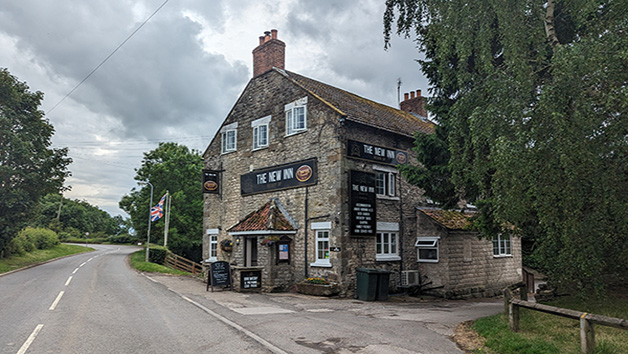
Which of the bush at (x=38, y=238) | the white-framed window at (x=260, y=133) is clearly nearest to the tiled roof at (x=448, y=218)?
the white-framed window at (x=260, y=133)

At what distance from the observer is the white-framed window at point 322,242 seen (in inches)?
670

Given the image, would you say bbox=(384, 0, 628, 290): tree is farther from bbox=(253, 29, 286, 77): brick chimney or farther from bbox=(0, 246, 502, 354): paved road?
bbox=(253, 29, 286, 77): brick chimney

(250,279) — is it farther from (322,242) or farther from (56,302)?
(56,302)

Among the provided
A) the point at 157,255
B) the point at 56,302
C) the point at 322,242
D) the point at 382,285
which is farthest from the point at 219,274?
the point at 157,255

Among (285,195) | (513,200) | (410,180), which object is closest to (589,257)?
(513,200)

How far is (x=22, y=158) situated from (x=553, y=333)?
28787 mm

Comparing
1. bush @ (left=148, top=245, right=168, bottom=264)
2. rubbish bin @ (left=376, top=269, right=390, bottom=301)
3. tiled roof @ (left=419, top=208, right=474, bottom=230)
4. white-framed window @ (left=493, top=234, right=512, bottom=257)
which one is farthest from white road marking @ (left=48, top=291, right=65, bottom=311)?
bush @ (left=148, top=245, right=168, bottom=264)

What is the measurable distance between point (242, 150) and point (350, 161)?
731cm

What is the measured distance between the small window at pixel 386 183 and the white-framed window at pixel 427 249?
2.49 m

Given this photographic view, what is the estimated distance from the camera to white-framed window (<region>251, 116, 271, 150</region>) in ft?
68.7

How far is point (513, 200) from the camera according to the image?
8078mm

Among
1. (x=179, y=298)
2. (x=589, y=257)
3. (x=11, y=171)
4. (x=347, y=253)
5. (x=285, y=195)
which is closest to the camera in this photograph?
(x=589, y=257)

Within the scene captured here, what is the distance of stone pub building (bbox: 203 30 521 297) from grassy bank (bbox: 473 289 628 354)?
7.99 m

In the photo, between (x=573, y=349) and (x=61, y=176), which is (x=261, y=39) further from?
(x=573, y=349)
